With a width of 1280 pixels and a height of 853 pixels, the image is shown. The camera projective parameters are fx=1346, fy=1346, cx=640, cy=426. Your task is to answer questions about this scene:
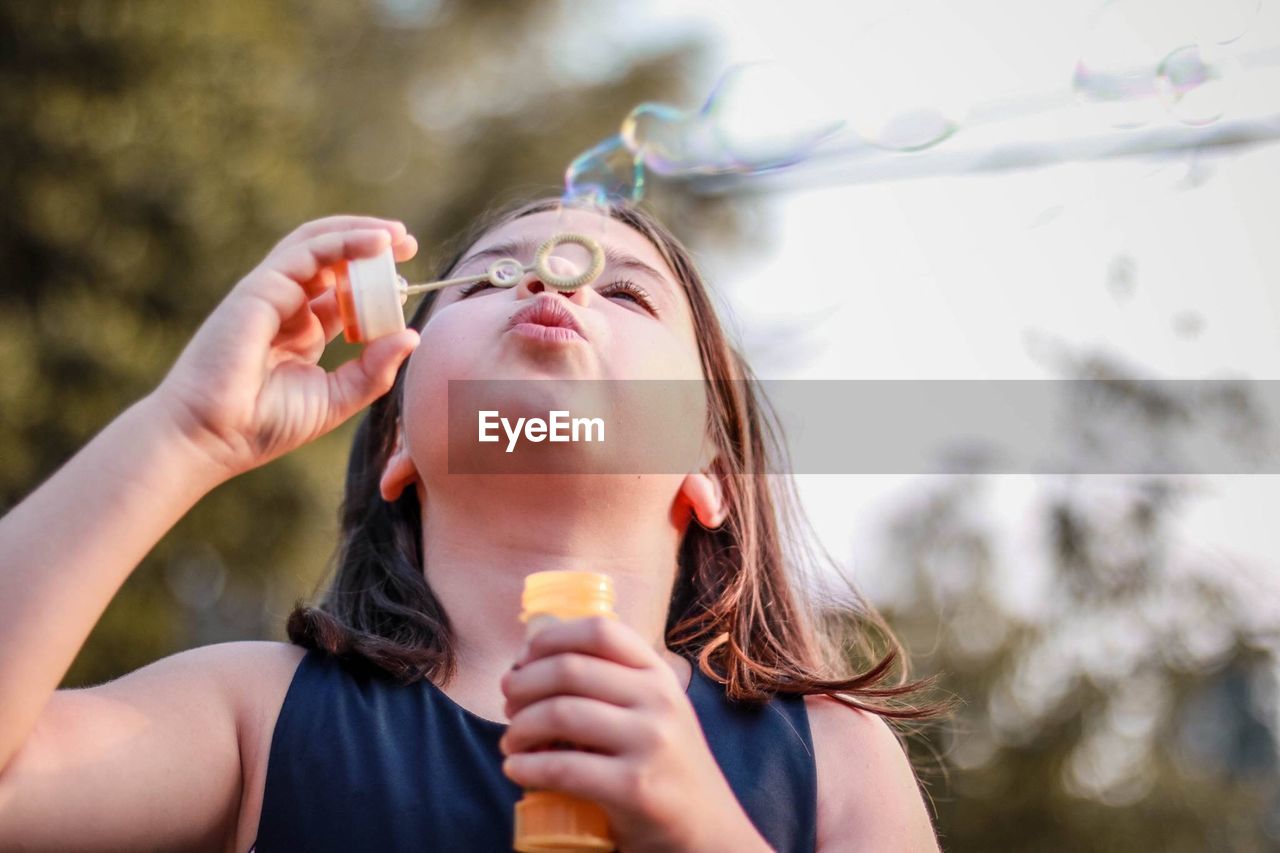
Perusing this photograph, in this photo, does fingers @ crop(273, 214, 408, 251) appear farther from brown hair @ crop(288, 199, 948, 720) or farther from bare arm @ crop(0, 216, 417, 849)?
brown hair @ crop(288, 199, 948, 720)

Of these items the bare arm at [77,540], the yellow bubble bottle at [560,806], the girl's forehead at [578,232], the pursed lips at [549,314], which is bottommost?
the yellow bubble bottle at [560,806]

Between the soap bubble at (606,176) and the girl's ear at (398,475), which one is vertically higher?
the soap bubble at (606,176)

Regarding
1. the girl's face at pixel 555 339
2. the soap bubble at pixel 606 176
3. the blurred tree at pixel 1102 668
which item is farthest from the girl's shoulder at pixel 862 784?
the blurred tree at pixel 1102 668

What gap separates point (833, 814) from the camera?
1743mm

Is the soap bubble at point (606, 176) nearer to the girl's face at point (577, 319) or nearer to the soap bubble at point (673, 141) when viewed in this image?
the soap bubble at point (673, 141)

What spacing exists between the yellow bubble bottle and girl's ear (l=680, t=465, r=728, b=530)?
841 mm

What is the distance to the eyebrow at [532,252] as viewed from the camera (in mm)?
2092

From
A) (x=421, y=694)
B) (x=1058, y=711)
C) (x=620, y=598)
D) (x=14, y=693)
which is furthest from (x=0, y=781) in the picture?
(x=1058, y=711)

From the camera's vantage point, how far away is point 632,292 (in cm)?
205

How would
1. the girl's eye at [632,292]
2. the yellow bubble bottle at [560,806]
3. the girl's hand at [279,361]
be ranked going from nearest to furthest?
the yellow bubble bottle at [560,806]
the girl's hand at [279,361]
the girl's eye at [632,292]

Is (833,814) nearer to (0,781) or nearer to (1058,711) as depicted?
(0,781)

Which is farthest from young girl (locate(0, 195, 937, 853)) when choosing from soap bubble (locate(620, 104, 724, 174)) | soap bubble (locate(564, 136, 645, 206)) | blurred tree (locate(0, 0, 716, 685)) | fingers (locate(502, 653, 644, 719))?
blurred tree (locate(0, 0, 716, 685))

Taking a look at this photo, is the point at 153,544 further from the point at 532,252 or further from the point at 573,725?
the point at 532,252

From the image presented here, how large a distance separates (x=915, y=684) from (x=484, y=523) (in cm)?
67
